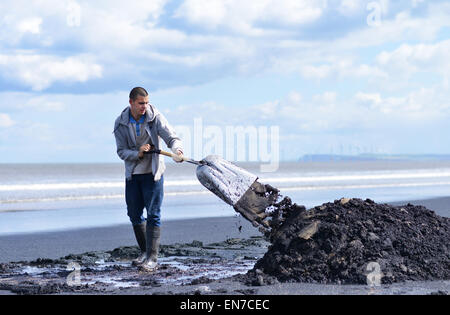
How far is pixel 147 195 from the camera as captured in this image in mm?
6570

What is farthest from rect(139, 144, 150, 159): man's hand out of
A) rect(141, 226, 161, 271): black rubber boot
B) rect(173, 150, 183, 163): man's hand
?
rect(141, 226, 161, 271): black rubber boot

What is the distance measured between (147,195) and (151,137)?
0.62 metres

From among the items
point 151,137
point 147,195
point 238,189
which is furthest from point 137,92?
point 238,189

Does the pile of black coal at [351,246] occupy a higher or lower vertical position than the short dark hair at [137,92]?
lower

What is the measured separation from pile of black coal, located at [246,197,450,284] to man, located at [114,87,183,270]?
4.04 feet

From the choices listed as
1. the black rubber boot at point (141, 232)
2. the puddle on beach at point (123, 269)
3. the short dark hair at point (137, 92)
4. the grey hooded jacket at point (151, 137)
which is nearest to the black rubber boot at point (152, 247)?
the puddle on beach at point (123, 269)

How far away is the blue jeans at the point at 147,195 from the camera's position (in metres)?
6.55

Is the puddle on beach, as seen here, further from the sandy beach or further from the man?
the man

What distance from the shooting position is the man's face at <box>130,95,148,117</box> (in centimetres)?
643

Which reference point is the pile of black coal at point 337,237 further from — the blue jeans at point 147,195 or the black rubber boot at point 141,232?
the black rubber boot at point 141,232

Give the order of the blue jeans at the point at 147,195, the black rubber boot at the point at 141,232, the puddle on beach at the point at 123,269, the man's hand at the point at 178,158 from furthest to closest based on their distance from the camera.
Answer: the black rubber boot at the point at 141,232, the blue jeans at the point at 147,195, the man's hand at the point at 178,158, the puddle on beach at the point at 123,269

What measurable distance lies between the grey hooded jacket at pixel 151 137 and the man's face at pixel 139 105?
0.30 ft

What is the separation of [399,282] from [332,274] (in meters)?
0.61

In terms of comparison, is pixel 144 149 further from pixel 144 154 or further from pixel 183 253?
pixel 183 253
